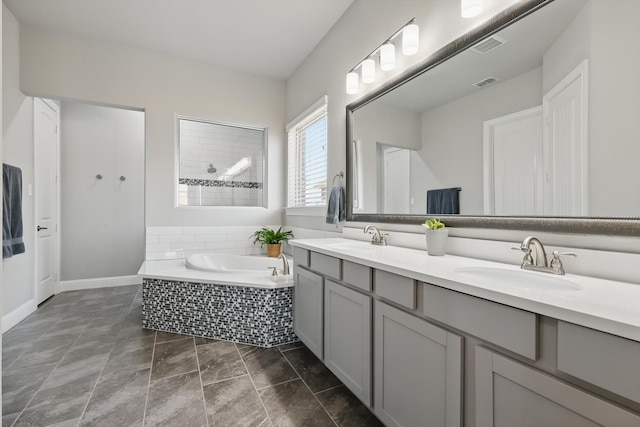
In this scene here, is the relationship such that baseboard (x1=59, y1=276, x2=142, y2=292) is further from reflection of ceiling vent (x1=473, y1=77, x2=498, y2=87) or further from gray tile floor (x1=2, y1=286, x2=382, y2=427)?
reflection of ceiling vent (x1=473, y1=77, x2=498, y2=87)

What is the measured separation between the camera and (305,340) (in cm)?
213

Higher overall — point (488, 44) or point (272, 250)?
point (488, 44)

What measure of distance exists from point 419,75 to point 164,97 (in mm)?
2967

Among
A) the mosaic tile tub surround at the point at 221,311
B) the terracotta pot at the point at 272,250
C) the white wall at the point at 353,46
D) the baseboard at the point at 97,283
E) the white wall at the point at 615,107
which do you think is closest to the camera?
the white wall at the point at 615,107

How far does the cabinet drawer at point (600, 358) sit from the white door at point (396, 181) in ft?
4.19

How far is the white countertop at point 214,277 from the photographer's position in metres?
2.38

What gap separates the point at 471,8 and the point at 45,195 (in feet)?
14.8

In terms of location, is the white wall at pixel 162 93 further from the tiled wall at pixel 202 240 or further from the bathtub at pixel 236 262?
the bathtub at pixel 236 262

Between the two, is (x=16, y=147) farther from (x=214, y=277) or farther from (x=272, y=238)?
(x=272, y=238)

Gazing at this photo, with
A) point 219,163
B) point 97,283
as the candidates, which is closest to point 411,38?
point 219,163

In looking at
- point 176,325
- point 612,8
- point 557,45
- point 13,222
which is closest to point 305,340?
point 176,325

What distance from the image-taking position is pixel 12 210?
2.53 m

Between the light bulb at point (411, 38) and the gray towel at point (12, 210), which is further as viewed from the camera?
the gray towel at point (12, 210)

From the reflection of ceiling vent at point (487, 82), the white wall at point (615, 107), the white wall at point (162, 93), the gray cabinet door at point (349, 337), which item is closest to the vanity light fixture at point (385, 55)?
the reflection of ceiling vent at point (487, 82)
